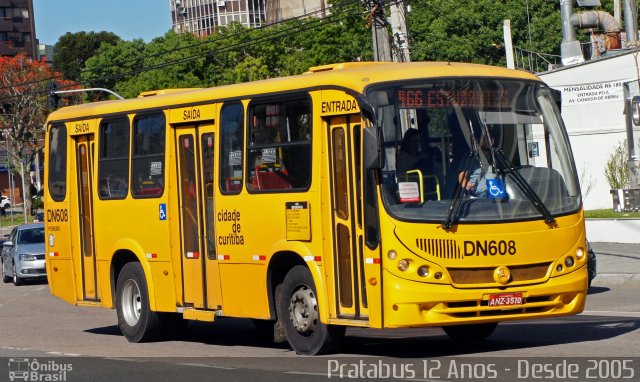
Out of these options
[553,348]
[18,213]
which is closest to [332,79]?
[553,348]

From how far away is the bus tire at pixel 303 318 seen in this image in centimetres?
1288

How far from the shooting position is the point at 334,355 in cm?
1301

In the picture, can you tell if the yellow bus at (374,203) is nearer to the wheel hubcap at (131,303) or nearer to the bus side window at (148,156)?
the bus side window at (148,156)

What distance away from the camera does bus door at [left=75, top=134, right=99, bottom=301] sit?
56.9 feet

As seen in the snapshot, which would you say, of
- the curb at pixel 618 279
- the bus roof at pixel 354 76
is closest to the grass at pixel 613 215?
the curb at pixel 618 279

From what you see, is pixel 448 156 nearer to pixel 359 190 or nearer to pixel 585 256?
pixel 359 190

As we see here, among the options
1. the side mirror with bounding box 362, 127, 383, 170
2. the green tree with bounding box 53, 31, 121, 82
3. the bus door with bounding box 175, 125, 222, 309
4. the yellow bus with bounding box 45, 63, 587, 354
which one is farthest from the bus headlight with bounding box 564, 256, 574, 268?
the green tree with bounding box 53, 31, 121, 82

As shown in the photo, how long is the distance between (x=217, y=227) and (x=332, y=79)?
276cm

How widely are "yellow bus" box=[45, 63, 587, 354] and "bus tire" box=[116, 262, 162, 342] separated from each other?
68cm

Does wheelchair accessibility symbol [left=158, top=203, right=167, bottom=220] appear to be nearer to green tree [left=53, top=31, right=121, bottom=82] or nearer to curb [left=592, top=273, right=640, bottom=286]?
curb [left=592, top=273, right=640, bottom=286]

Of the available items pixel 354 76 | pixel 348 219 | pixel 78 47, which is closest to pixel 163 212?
pixel 348 219

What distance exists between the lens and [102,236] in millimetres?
17047

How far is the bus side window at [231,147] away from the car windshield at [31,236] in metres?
19.1

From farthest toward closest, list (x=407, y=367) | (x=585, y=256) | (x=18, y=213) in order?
1. (x=18, y=213)
2. (x=585, y=256)
3. (x=407, y=367)
